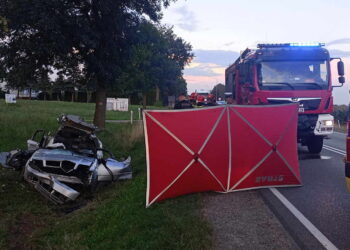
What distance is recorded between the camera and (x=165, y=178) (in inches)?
281

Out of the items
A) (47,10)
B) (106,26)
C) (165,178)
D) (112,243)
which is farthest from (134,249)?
(106,26)

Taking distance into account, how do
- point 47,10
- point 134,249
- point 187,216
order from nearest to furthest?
point 134,249 < point 187,216 < point 47,10

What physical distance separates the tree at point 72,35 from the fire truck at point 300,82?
707 centimetres

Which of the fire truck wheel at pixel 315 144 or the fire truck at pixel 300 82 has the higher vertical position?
the fire truck at pixel 300 82

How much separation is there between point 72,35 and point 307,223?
12912mm

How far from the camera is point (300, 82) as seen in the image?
39.2ft

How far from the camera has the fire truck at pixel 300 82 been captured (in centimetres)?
1185

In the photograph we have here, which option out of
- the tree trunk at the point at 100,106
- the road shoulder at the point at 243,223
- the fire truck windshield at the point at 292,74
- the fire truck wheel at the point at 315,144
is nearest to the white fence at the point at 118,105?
the tree trunk at the point at 100,106

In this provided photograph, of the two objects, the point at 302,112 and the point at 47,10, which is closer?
the point at 302,112

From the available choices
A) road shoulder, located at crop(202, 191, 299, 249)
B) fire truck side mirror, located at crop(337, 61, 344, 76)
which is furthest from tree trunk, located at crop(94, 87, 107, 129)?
road shoulder, located at crop(202, 191, 299, 249)

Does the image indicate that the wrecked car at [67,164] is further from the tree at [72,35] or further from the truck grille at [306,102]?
the tree at [72,35]

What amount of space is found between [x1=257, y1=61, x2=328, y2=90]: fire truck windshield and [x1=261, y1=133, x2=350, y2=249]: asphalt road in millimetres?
2288

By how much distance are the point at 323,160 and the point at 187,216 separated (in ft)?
23.6

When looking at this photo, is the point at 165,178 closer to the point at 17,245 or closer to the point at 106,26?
the point at 17,245
